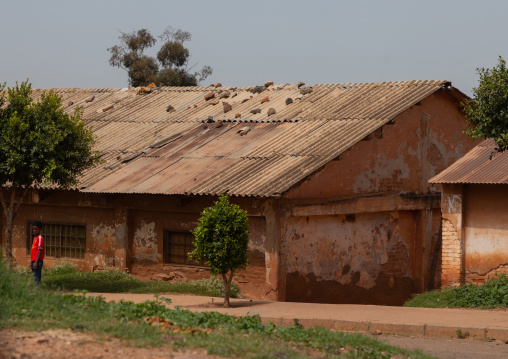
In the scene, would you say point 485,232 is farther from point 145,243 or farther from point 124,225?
point 124,225

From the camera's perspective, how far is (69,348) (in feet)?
25.5

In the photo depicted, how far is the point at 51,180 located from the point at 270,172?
14.9ft

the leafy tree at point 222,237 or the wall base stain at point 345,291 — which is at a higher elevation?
the leafy tree at point 222,237

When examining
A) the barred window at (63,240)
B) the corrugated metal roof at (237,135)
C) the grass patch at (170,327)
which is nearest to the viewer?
the grass patch at (170,327)

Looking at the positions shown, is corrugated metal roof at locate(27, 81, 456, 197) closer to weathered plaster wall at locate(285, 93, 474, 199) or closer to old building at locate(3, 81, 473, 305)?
old building at locate(3, 81, 473, 305)

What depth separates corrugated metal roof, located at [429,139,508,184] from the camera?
51.1 ft

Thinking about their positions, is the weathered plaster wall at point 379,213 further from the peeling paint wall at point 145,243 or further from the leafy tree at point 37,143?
the leafy tree at point 37,143

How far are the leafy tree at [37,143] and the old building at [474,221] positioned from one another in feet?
24.2

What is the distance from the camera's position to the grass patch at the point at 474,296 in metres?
14.6

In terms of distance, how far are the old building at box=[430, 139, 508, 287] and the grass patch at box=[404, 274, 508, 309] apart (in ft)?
1.75

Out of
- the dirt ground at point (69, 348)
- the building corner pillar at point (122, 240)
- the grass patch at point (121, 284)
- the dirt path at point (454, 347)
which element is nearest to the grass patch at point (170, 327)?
the dirt ground at point (69, 348)

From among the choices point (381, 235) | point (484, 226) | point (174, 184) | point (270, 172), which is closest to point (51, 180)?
point (174, 184)

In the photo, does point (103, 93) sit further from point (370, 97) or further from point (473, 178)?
point (473, 178)

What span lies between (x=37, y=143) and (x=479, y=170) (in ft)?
28.9
